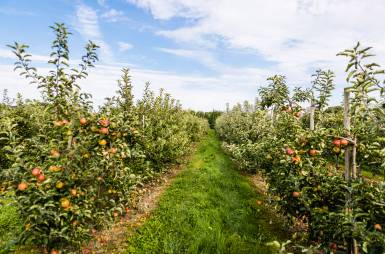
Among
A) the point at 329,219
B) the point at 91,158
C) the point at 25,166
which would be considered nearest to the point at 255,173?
the point at 329,219

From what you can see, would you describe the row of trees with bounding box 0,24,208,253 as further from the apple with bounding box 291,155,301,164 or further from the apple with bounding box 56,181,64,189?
the apple with bounding box 291,155,301,164

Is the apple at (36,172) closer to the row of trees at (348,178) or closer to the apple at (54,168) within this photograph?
the apple at (54,168)

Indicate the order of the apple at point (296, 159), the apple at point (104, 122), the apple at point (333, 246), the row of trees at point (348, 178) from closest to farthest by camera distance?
the row of trees at point (348, 178)
the apple at point (104, 122)
the apple at point (333, 246)
the apple at point (296, 159)

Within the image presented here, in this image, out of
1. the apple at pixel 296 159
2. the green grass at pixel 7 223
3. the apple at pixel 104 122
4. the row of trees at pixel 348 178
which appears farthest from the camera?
the green grass at pixel 7 223

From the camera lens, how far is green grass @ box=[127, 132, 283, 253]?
16.9ft

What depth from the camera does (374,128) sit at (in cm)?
341

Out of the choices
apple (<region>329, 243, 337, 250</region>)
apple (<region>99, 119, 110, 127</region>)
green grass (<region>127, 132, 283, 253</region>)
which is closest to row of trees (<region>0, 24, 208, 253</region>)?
apple (<region>99, 119, 110, 127</region>)

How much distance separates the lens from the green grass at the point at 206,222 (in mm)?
5137

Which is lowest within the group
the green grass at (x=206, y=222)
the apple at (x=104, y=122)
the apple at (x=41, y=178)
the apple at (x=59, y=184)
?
the green grass at (x=206, y=222)

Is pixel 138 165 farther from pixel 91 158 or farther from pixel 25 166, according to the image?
pixel 25 166

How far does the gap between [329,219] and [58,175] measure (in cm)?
377

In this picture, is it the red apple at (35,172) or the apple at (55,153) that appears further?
the apple at (55,153)

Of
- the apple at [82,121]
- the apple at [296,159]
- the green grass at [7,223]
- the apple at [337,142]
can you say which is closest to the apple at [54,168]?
the apple at [82,121]

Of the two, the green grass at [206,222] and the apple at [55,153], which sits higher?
the apple at [55,153]
